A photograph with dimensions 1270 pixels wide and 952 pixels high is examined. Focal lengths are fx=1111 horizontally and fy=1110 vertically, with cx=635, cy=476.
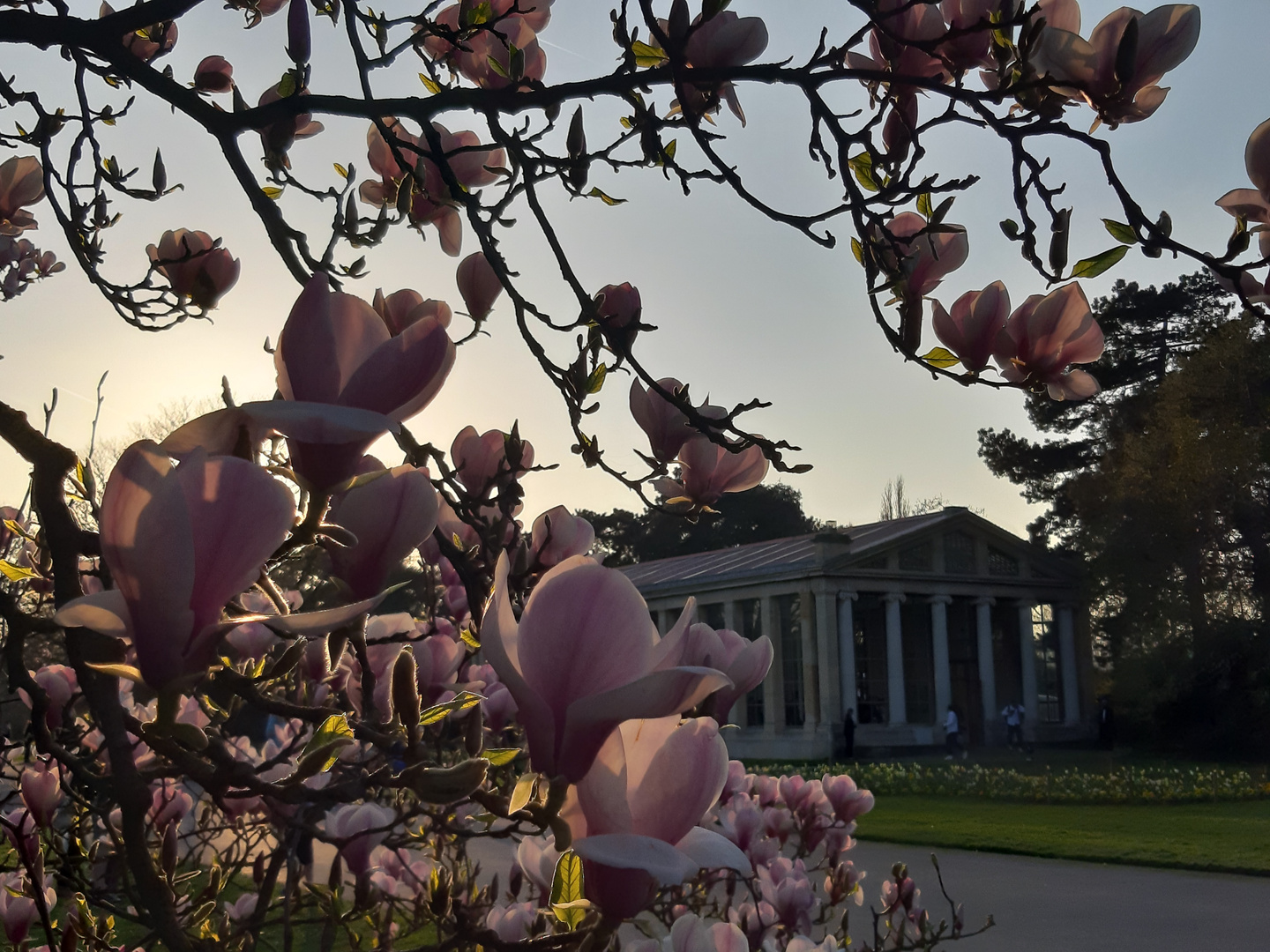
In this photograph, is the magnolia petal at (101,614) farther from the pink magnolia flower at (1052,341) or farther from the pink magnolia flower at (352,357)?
the pink magnolia flower at (1052,341)

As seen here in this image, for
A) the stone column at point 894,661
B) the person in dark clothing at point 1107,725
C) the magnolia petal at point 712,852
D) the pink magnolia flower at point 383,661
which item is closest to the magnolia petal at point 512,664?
the magnolia petal at point 712,852

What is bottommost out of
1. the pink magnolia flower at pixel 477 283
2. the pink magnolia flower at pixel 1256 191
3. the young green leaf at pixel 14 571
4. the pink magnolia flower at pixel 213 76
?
the young green leaf at pixel 14 571

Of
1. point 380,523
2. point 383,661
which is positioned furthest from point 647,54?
point 380,523

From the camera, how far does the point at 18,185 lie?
237 centimetres

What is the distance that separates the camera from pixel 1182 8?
52.5 inches

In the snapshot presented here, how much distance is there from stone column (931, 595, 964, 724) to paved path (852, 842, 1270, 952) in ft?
71.2

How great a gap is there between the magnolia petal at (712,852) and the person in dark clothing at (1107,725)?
87.4 ft

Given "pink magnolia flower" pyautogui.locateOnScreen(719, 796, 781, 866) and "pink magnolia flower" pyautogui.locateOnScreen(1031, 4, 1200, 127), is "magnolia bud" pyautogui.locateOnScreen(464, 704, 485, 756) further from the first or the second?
"pink magnolia flower" pyautogui.locateOnScreen(719, 796, 781, 866)

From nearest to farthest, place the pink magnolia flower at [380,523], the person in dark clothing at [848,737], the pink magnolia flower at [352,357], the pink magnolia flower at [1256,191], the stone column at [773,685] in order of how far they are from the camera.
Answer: the pink magnolia flower at [352,357], the pink magnolia flower at [380,523], the pink magnolia flower at [1256,191], the person in dark clothing at [848,737], the stone column at [773,685]

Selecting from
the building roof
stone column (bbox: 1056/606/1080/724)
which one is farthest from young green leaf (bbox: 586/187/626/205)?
stone column (bbox: 1056/606/1080/724)

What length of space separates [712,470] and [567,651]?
1.07m

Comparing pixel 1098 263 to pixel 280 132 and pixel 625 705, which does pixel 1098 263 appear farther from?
pixel 280 132

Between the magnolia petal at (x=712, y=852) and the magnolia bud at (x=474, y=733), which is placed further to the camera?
the magnolia bud at (x=474, y=733)

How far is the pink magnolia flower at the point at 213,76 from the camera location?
2459 millimetres
